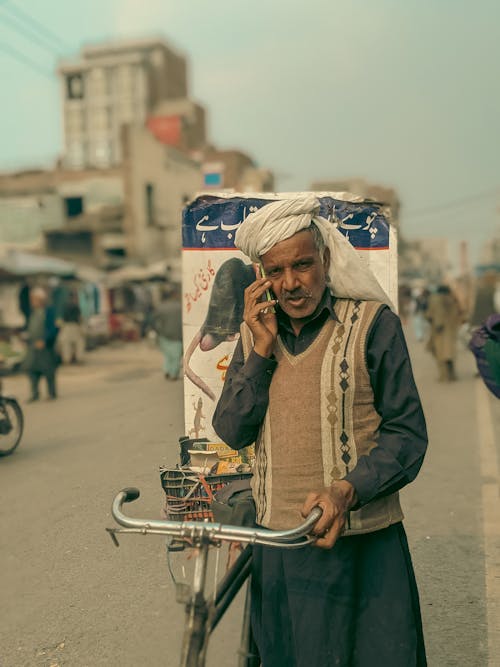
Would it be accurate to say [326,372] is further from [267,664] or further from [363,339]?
[267,664]

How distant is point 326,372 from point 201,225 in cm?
132

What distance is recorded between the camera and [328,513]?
193cm

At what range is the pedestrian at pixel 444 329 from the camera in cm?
1364

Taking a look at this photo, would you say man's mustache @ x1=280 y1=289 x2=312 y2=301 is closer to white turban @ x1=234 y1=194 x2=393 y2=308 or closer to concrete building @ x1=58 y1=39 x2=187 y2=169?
white turban @ x1=234 y1=194 x2=393 y2=308

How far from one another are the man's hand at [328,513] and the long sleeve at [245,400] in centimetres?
29

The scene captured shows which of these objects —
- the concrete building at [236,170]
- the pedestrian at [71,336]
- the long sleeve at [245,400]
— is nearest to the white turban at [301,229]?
the long sleeve at [245,400]

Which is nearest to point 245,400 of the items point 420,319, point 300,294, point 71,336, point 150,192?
point 300,294

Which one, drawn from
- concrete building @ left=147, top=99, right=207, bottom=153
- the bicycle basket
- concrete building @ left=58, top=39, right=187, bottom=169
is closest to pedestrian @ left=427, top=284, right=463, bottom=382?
the bicycle basket

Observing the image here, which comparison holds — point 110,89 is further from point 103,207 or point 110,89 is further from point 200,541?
point 200,541

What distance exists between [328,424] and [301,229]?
20.4 inches

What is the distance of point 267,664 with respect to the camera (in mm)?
2258

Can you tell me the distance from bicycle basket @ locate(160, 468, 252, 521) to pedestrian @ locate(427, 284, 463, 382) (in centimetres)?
1132

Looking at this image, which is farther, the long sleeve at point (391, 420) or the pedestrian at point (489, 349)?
the pedestrian at point (489, 349)

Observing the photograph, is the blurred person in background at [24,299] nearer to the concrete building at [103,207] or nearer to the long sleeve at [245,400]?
the concrete building at [103,207]
